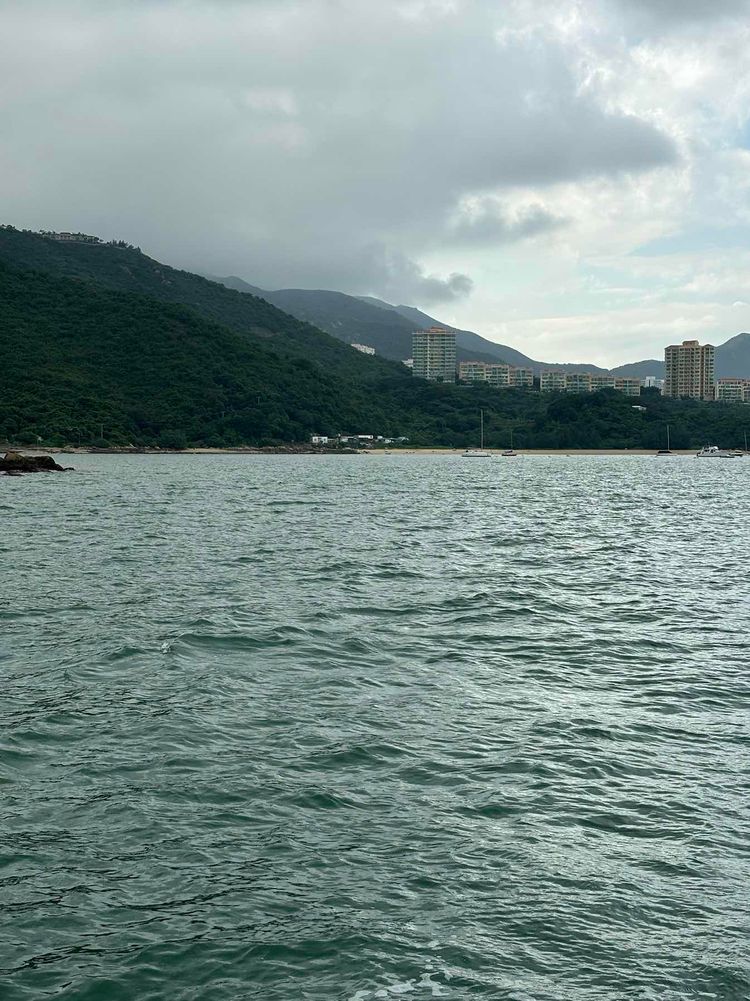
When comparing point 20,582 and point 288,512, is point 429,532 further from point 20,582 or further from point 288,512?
point 20,582

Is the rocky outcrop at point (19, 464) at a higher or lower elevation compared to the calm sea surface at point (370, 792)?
higher

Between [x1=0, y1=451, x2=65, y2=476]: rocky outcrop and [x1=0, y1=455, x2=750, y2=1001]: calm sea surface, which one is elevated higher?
[x1=0, y1=451, x2=65, y2=476]: rocky outcrop

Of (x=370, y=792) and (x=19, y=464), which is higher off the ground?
(x=19, y=464)

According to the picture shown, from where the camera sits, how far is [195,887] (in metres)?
9.05

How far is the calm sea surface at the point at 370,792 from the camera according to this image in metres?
7.86

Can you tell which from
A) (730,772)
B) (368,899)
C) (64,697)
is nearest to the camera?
(368,899)

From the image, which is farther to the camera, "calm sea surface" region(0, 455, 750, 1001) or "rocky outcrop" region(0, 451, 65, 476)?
"rocky outcrop" region(0, 451, 65, 476)

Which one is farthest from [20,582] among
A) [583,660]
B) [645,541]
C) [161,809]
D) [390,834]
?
[645,541]

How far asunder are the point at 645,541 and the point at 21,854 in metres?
41.6

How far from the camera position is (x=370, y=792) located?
1162cm

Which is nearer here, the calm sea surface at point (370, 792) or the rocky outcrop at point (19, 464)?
the calm sea surface at point (370, 792)

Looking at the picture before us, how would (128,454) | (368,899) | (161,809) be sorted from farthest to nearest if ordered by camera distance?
(128,454), (161,809), (368,899)

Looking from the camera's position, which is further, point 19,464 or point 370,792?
point 19,464

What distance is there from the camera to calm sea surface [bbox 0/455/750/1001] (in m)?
7.86
